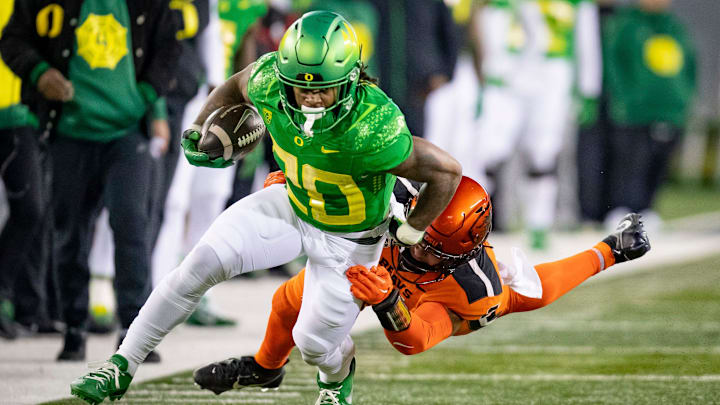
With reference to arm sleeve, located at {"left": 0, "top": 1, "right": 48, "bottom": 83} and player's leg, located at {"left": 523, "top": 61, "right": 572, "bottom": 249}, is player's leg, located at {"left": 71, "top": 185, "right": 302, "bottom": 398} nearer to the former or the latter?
arm sleeve, located at {"left": 0, "top": 1, "right": 48, "bottom": 83}

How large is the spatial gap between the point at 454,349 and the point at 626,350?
2.77 feet

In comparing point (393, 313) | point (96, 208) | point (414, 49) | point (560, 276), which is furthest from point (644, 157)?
point (393, 313)

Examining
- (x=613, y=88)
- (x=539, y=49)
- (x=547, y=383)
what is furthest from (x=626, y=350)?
(x=613, y=88)

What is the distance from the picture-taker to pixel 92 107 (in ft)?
17.9

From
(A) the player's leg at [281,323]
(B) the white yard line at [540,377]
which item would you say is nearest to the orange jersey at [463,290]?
(A) the player's leg at [281,323]

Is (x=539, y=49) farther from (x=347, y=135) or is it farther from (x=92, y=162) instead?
(x=347, y=135)

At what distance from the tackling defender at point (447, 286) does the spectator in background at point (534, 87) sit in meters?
5.53

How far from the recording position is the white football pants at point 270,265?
13.3 feet

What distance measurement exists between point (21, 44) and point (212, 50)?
1.34 meters

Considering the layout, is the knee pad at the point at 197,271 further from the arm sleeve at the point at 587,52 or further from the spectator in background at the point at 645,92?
the spectator in background at the point at 645,92

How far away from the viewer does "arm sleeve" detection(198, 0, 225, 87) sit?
21.6ft

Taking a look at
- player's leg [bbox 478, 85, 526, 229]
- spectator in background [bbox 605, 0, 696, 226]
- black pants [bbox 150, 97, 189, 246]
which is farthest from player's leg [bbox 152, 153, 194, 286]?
spectator in background [bbox 605, 0, 696, 226]

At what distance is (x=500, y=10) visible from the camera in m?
10.3

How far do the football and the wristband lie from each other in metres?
0.72
